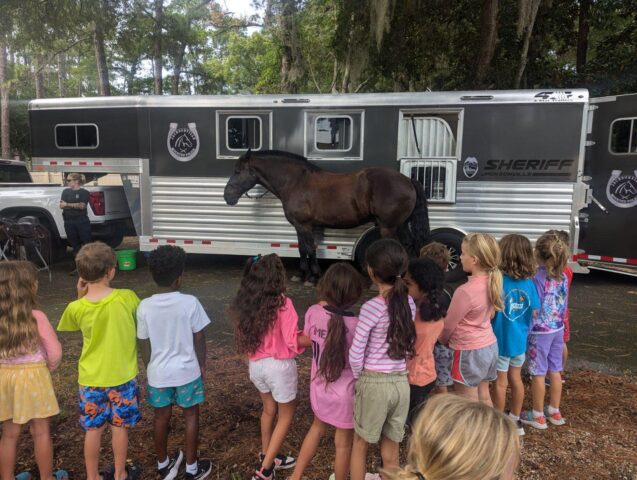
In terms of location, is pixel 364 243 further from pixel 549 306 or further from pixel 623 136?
pixel 549 306

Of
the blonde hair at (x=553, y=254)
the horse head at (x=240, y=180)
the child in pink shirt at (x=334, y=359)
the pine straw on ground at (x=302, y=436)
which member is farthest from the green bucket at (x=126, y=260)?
the blonde hair at (x=553, y=254)

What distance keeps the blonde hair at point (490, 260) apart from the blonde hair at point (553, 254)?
57cm

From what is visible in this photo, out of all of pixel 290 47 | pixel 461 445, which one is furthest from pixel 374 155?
pixel 290 47

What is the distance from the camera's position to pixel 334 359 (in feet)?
7.63

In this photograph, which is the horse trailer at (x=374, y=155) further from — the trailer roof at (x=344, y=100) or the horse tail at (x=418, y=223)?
the horse tail at (x=418, y=223)

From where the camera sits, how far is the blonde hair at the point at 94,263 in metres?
2.50

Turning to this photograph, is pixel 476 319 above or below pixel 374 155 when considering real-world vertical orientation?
below

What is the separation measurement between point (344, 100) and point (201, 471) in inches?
226

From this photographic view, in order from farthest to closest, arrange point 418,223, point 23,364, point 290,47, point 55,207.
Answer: point 290,47
point 55,207
point 418,223
point 23,364

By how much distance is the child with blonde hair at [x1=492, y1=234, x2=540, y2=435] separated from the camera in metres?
3.04

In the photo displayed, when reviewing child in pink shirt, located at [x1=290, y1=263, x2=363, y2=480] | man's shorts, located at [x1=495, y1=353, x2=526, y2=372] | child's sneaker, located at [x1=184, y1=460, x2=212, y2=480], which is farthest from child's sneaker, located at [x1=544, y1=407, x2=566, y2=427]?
child's sneaker, located at [x1=184, y1=460, x2=212, y2=480]

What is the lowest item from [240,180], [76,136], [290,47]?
[240,180]

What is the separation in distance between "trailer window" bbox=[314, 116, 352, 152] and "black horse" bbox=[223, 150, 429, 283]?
1.43 ft

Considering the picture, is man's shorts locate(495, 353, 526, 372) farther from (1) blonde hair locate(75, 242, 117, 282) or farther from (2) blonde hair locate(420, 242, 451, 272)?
(1) blonde hair locate(75, 242, 117, 282)
